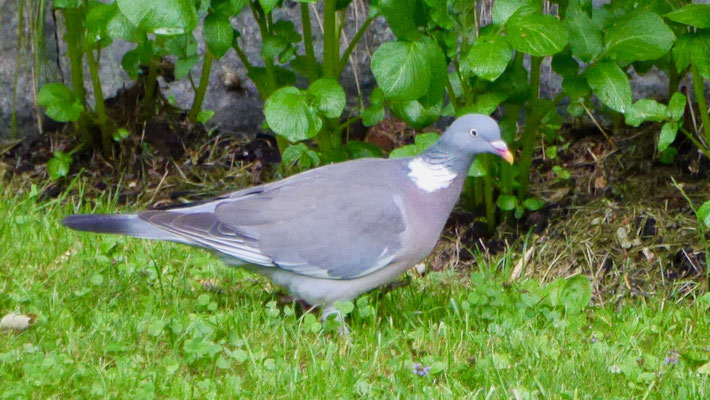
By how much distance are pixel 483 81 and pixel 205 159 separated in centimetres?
182

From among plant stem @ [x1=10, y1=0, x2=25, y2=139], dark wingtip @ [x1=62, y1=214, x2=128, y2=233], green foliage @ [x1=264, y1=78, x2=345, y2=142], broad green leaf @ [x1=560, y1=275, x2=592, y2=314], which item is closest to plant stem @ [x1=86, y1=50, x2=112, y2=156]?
plant stem @ [x1=10, y1=0, x2=25, y2=139]

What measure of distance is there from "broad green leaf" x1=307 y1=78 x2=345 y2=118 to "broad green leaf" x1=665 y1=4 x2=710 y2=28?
1.26m

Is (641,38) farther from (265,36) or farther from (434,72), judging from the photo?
(265,36)

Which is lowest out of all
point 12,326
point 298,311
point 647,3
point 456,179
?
point 298,311

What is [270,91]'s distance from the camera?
466cm

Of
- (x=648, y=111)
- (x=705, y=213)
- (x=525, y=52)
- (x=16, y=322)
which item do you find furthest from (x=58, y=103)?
(x=705, y=213)

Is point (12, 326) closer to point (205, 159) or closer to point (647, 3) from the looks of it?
point (205, 159)

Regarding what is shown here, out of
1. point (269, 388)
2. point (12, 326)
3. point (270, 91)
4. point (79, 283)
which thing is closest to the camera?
point (269, 388)

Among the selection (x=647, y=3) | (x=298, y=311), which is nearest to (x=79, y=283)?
(x=298, y=311)

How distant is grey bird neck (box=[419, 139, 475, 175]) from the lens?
363 cm

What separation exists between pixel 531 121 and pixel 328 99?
886 mm

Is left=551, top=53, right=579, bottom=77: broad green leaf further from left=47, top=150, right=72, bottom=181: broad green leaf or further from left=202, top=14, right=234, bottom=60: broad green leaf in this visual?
left=47, top=150, right=72, bottom=181: broad green leaf

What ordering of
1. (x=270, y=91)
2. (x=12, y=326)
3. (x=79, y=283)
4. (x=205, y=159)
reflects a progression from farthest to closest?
(x=205, y=159) < (x=270, y=91) < (x=79, y=283) < (x=12, y=326)

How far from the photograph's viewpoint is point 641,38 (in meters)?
3.81
